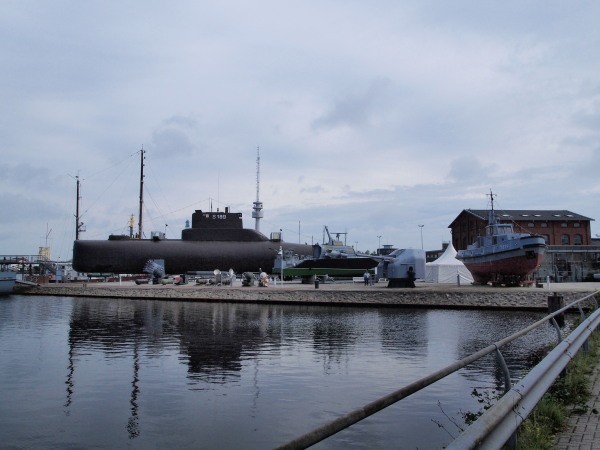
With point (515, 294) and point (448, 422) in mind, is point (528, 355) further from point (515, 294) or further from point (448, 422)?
point (515, 294)

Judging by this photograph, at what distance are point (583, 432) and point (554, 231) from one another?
308 feet

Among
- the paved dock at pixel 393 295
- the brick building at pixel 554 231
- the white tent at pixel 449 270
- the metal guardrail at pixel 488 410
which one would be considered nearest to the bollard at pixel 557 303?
the paved dock at pixel 393 295

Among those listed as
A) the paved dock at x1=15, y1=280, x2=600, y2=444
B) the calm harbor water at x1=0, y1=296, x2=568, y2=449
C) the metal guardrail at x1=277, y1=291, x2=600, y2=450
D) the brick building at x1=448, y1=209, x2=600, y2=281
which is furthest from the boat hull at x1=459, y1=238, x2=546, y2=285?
the metal guardrail at x1=277, y1=291, x2=600, y2=450

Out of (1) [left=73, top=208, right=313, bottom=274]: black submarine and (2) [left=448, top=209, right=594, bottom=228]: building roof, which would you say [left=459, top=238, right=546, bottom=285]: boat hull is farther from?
(2) [left=448, top=209, right=594, bottom=228]: building roof

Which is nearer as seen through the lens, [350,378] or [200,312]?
[350,378]

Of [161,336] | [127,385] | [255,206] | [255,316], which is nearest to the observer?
[127,385]

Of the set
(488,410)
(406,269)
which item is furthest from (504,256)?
(488,410)

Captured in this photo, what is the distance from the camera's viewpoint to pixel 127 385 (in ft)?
42.0

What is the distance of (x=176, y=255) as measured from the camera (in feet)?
214

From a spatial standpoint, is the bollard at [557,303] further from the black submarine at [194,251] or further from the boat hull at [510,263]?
the black submarine at [194,251]

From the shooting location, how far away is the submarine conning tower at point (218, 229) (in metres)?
66.6

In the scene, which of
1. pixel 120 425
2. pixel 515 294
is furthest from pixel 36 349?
pixel 515 294

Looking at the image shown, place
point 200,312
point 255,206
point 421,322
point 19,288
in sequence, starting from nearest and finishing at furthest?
1. point 421,322
2. point 200,312
3. point 19,288
4. point 255,206

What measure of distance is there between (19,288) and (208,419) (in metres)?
62.5
